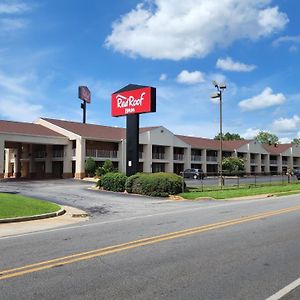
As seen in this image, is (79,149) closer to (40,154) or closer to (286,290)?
(40,154)

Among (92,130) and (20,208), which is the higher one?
(92,130)

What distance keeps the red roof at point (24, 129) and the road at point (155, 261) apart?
35824mm

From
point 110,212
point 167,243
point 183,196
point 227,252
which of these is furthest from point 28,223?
point 183,196

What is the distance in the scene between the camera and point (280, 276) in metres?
6.78

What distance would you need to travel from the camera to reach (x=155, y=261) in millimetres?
7789

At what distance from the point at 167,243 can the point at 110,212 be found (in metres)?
9.39

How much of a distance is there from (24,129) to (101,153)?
9.38 m

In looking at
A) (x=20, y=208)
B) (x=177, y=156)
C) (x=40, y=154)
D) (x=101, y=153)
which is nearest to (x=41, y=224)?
(x=20, y=208)

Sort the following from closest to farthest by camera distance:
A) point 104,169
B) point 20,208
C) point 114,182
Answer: point 20,208
point 114,182
point 104,169

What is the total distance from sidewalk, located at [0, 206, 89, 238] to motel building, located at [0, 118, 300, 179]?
1107 inches

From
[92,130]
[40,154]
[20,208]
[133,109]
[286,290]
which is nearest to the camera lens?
[286,290]

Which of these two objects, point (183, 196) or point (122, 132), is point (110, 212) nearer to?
point (183, 196)

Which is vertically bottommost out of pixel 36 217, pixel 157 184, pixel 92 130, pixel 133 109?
pixel 36 217

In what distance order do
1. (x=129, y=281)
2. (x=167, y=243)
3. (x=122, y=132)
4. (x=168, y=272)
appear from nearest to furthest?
(x=129, y=281), (x=168, y=272), (x=167, y=243), (x=122, y=132)
